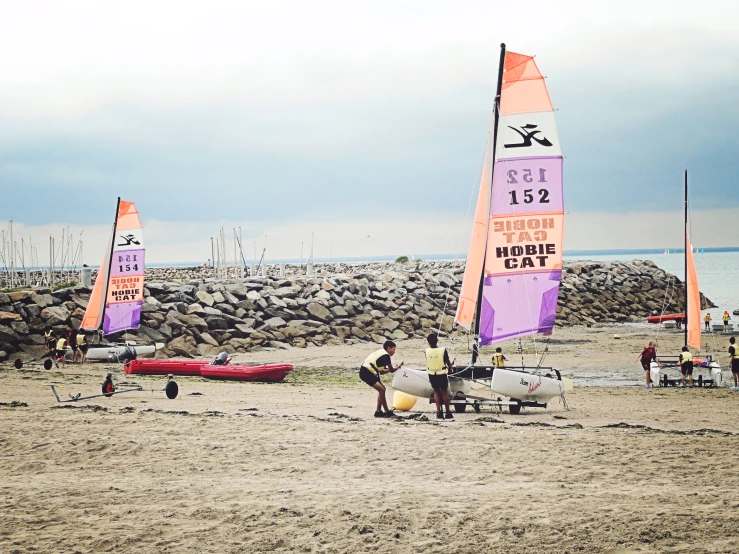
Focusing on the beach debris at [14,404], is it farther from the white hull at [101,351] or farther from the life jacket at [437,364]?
the white hull at [101,351]

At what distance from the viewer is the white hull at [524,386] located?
13.5 meters

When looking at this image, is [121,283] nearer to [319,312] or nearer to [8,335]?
[8,335]

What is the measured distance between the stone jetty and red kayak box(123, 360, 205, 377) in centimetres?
542

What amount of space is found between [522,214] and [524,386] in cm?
332

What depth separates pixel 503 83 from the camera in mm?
14695

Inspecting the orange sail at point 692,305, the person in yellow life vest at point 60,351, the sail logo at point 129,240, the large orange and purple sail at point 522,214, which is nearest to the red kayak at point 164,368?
the person in yellow life vest at point 60,351

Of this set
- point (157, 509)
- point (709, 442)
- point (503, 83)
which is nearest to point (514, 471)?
point (709, 442)

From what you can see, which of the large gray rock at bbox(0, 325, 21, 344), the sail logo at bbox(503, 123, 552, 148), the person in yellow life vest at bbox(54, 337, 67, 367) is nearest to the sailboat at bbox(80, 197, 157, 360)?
the large gray rock at bbox(0, 325, 21, 344)

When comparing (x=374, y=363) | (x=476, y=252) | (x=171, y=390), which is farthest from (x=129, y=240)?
(x=374, y=363)

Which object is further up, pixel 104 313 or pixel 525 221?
pixel 525 221

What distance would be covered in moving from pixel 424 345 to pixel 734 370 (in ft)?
43.1

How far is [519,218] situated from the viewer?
14797 mm

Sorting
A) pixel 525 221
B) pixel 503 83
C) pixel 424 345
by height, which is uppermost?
pixel 503 83

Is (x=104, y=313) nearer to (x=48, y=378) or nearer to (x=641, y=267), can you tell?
(x=48, y=378)
